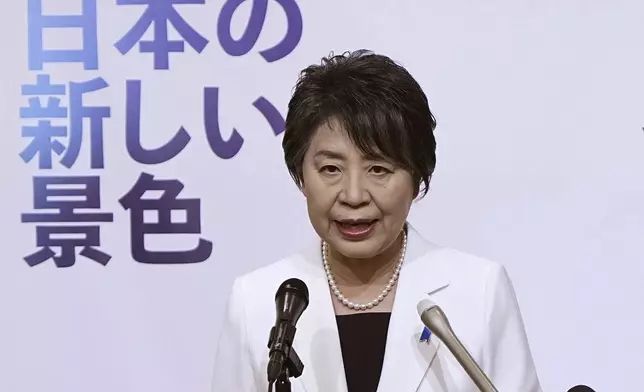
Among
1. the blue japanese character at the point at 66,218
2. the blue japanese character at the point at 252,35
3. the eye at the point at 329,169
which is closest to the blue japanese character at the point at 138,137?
the blue japanese character at the point at 66,218

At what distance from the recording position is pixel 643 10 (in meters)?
1.92

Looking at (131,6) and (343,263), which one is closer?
(343,263)

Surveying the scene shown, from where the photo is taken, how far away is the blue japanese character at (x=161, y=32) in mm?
1974

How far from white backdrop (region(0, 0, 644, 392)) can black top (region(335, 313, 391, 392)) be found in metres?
0.68

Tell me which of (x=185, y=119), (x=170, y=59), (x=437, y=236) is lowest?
(x=437, y=236)

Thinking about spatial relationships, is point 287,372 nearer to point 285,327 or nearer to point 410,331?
point 285,327

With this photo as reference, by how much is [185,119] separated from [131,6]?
287 mm

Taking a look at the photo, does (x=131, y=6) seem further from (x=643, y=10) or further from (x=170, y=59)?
(x=643, y=10)

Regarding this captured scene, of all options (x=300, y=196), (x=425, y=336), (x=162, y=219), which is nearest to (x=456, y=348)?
(x=425, y=336)

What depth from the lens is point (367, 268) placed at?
134cm

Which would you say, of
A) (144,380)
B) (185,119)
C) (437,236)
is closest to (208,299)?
(144,380)

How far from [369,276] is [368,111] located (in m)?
0.28

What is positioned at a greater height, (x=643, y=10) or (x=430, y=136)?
(x=643, y=10)

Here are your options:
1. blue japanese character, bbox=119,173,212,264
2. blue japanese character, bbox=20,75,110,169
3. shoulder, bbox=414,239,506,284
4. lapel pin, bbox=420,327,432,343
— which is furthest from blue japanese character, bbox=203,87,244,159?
lapel pin, bbox=420,327,432,343
